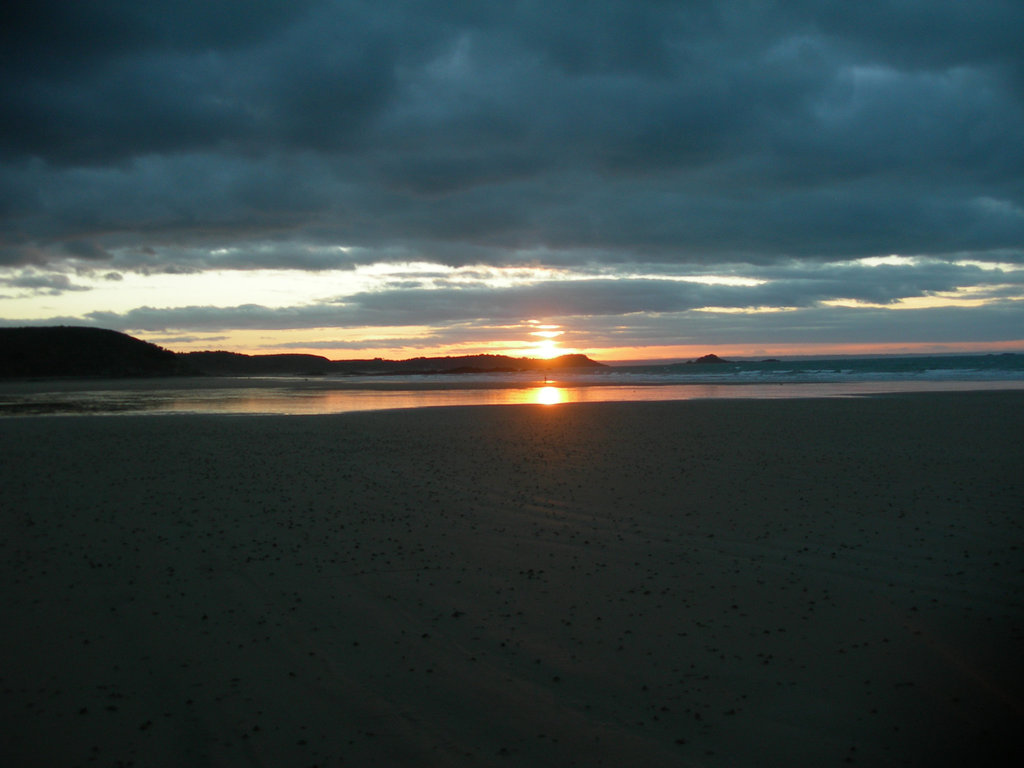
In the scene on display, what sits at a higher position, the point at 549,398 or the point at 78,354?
the point at 78,354

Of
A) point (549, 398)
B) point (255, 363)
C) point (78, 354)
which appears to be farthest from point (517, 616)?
point (255, 363)

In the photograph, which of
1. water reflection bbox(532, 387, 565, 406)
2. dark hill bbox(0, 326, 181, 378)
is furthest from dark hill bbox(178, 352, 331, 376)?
water reflection bbox(532, 387, 565, 406)

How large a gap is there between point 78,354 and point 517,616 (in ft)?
354

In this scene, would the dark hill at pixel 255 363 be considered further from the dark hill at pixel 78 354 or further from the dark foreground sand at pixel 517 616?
the dark foreground sand at pixel 517 616

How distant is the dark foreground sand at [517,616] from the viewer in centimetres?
427

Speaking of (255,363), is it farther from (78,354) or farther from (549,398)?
(549,398)

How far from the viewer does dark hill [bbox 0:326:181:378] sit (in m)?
90.2

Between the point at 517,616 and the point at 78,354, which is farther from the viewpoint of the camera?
the point at 78,354

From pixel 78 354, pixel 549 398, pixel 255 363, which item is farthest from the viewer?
pixel 255 363

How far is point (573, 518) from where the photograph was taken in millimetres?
9406

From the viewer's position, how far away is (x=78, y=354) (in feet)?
314

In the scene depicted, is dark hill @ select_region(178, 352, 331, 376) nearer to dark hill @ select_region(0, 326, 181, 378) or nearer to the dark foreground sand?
dark hill @ select_region(0, 326, 181, 378)

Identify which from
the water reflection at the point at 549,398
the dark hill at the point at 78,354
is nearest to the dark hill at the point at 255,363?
the dark hill at the point at 78,354

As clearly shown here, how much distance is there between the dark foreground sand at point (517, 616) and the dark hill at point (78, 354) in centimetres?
9239
